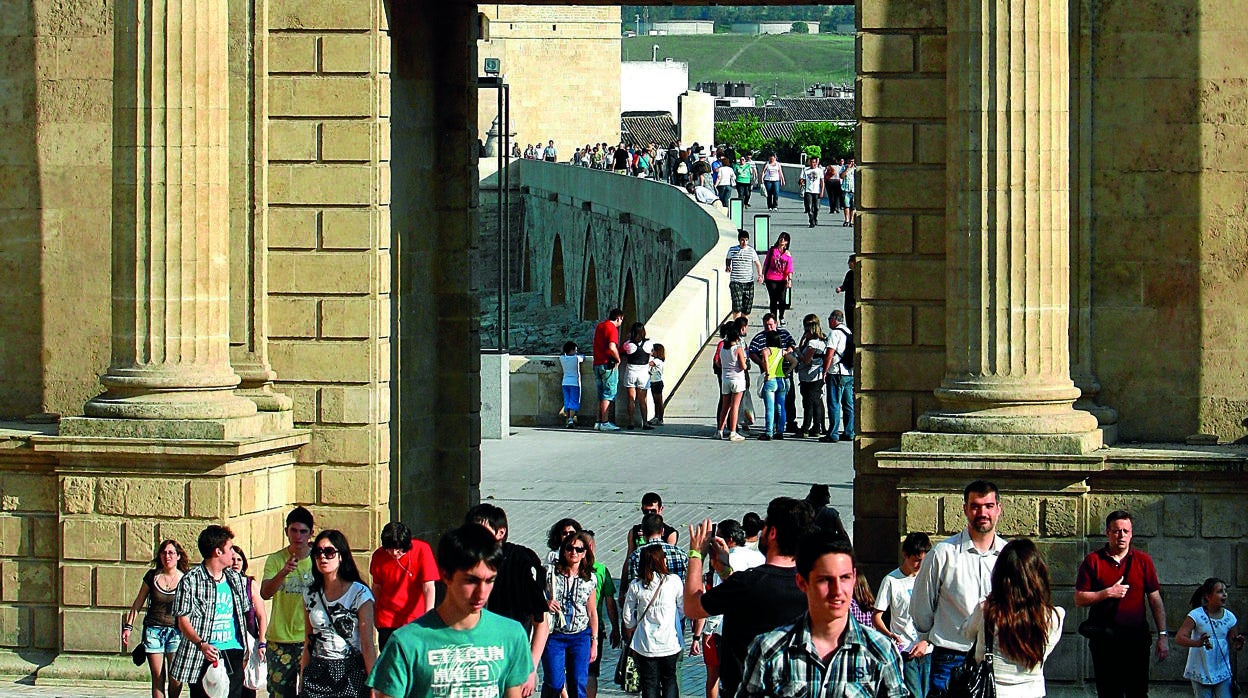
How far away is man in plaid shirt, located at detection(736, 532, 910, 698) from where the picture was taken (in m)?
7.79

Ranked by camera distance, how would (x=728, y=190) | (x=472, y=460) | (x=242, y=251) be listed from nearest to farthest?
(x=242, y=251) < (x=472, y=460) < (x=728, y=190)

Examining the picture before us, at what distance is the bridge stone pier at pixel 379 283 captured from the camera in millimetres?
14711

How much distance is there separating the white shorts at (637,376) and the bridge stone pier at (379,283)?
1286 centimetres

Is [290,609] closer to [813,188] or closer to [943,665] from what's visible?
[943,665]

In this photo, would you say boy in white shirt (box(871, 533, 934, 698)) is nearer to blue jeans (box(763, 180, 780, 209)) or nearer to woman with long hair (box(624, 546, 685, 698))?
woman with long hair (box(624, 546, 685, 698))

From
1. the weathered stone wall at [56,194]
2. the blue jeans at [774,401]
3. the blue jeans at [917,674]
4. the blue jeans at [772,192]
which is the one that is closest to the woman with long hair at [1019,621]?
the blue jeans at [917,674]

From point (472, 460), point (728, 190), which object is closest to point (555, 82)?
point (728, 190)

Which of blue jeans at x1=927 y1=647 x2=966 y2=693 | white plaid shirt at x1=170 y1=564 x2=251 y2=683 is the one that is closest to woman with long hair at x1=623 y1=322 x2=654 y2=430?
white plaid shirt at x1=170 y1=564 x2=251 y2=683

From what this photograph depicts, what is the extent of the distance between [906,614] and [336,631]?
124 inches

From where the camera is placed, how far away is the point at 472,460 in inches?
737

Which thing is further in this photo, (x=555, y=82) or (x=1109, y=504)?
(x=555, y=82)

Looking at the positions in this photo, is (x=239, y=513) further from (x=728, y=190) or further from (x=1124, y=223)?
(x=728, y=190)

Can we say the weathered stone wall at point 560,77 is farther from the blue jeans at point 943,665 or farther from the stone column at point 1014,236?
the blue jeans at point 943,665

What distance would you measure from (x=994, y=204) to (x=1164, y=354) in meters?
1.73
